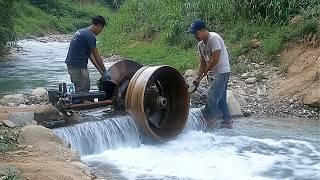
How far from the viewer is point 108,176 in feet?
24.5

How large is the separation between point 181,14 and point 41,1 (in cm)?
3168

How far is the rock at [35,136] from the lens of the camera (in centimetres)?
738

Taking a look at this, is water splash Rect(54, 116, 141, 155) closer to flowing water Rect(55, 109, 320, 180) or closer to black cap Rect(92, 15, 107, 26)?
flowing water Rect(55, 109, 320, 180)

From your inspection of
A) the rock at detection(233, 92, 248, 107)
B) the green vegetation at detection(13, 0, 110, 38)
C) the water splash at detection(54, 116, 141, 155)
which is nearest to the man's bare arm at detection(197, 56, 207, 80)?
the water splash at detection(54, 116, 141, 155)

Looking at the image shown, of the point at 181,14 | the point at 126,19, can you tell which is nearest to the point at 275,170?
the point at 181,14

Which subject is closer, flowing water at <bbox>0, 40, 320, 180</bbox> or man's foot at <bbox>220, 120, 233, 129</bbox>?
flowing water at <bbox>0, 40, 320, 180</bbox>

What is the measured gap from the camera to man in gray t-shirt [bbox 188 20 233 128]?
9.12 m

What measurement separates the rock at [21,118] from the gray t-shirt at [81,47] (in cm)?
145

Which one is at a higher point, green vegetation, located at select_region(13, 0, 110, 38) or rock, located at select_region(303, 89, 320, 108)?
green vegetation, located at select_region(13, 0, 110, 38)

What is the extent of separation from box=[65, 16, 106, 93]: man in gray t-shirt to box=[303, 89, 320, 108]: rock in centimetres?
429

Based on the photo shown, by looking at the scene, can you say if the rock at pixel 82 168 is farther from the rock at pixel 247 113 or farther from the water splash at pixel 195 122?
the rock at pixel 247 113

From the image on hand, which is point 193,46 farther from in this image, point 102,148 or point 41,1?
point 41,1

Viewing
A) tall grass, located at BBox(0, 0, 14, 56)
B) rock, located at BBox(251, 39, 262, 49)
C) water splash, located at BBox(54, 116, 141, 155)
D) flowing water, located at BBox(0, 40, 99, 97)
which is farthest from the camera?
tall grass, located at BBox(0, 0, 14, 56)

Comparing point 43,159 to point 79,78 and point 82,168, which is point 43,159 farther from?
point 79,78
